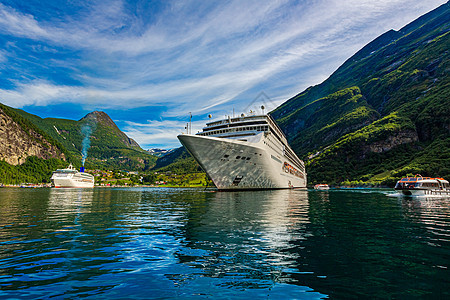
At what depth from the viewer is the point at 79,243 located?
905 centimetres

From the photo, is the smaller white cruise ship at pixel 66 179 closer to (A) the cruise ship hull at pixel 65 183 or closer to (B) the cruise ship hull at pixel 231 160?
(A) the cruise ship hull at pixel 65 183

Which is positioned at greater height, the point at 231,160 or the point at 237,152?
the point at 237,152

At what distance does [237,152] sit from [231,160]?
1.84 metres

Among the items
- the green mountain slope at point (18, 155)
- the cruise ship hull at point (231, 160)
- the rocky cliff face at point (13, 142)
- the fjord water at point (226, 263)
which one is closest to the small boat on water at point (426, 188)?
the cruise ship hull at point (231, 160)

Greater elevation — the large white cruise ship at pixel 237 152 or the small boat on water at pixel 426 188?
the large white cruise ship at pixel 237 152

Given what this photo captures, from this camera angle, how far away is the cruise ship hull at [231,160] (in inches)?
1506

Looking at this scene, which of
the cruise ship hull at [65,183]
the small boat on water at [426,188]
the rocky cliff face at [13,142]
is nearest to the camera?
the small boat on water at [426,188]

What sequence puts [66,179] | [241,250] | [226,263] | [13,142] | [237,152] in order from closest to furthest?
[226,263] < [241,250] < [237,152] < [66,179] < [13,142]

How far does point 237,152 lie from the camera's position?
4125 cm

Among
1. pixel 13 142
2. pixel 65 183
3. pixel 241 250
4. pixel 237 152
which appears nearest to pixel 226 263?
pixel 241 250

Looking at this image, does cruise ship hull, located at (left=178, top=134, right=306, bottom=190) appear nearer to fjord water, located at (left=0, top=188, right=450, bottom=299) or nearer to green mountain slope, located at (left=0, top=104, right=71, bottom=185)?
fjord water, located at (left=0, top=188, right=450, bottom=299)

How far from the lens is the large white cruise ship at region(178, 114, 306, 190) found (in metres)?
38.8

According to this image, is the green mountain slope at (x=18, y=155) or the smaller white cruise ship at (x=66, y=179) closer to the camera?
the smaller white cruise ship at (x=66, y=179)

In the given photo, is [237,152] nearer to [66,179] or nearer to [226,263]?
[226,263]
